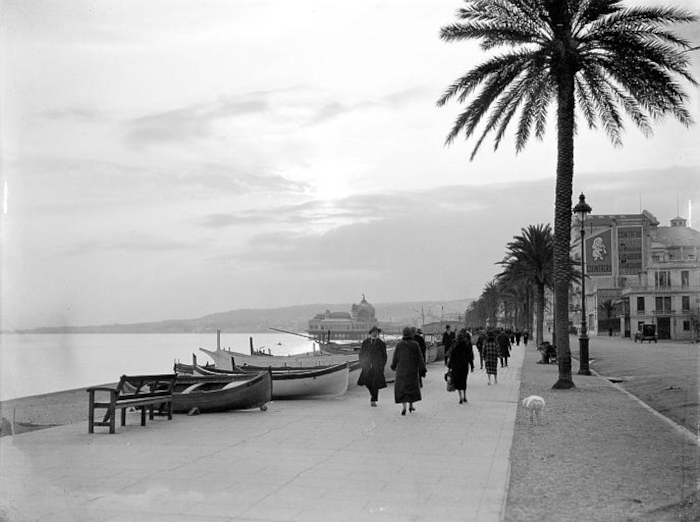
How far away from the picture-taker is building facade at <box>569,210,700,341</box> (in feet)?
295

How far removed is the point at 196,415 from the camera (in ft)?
45.5

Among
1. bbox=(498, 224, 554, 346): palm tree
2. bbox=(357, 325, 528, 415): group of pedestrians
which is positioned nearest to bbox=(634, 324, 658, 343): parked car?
bbox=(498, 224, 554, 346): palm tree

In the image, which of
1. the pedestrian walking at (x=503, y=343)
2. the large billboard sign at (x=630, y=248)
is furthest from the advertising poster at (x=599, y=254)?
the pedestrian walking at (x=503, y=343)

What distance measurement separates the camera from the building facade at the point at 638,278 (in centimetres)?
8981

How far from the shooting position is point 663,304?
90.7 m

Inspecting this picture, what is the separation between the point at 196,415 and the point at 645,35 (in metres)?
14.0

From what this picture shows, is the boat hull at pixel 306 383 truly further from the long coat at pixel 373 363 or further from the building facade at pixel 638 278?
the building facade at pixel 638 278

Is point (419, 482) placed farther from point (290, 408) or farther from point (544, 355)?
point (544, 355)

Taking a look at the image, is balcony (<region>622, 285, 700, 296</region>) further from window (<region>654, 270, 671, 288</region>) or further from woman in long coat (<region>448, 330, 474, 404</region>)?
woman in long coat (<region>448, 330, 474, 404</region>)

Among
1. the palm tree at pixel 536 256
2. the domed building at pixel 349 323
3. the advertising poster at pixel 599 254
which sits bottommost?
the domed building at pixel 349 323

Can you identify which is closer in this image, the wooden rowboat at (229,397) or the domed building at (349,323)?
the wooden rowboat at (229,397)

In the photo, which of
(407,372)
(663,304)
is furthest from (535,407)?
(663,304)

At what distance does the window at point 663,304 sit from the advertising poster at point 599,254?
4016 cm

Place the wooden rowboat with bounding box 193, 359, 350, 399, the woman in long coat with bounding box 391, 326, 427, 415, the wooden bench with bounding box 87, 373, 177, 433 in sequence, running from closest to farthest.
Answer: the wooden bench with bounding box 87, 373, 177, 433 < the woman in long coat with bounding box 391, 326, 427, 415 < the wooden rowboat with bounding box 193, 359, 350, 399
